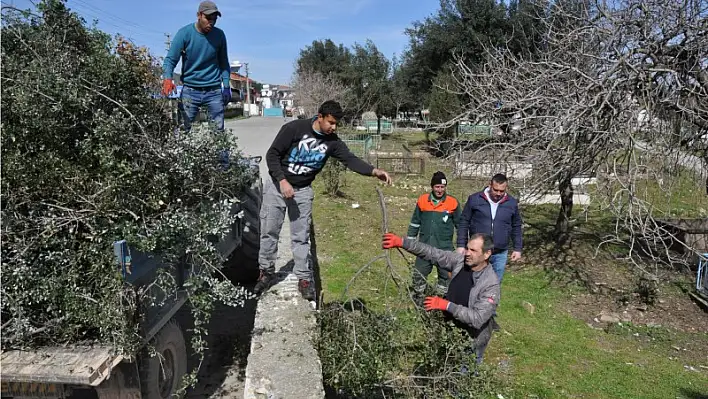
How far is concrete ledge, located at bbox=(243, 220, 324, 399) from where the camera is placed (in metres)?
3.03

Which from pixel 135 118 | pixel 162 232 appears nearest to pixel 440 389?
pixel 162 232

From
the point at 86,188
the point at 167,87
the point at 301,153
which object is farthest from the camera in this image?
the point at 167,87

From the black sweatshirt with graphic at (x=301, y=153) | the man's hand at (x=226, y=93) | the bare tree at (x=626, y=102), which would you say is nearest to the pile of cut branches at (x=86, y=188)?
the black sweatshirt with graphic at (x=301, y=153)

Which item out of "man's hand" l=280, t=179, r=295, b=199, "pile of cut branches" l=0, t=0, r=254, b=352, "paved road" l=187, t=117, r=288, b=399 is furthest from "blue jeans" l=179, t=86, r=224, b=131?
"man's hand" l=280, t=179, r=295, b=199

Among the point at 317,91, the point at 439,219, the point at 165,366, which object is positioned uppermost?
the point at 317,91

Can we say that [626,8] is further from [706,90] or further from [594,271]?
[594,271]

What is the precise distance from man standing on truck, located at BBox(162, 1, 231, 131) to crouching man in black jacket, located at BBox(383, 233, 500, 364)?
228 cm

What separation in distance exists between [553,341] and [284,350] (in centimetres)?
374

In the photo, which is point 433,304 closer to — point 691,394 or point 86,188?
point 86,188

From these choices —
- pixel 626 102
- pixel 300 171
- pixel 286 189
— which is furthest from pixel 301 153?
pixel 626 102

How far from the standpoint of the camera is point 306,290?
14.0ft

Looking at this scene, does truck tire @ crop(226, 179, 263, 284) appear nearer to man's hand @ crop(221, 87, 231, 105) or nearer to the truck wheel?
man's hand @ crop(221, 87, 231, 105)

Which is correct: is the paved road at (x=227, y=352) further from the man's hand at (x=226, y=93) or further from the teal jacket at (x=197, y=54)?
the teal jacket at (x=197, y=54)

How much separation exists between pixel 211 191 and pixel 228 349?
87.0 inches
